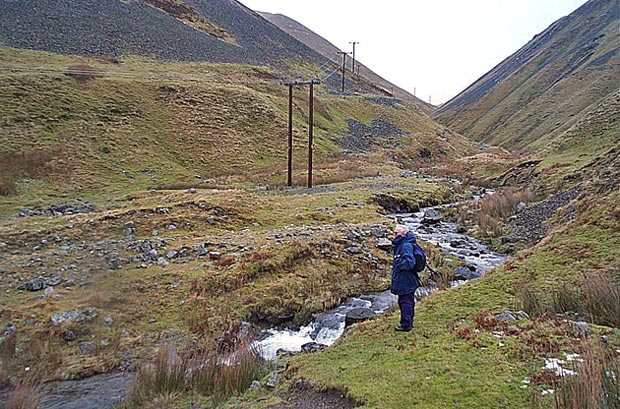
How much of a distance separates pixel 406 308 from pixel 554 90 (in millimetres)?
143527

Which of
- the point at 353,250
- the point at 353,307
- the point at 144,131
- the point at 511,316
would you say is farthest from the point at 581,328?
the point at 144,131

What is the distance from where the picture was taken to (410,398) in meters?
7.05

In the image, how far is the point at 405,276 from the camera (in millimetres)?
9789

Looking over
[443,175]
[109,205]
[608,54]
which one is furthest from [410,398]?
[608,54]

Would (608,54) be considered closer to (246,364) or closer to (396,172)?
(396,172)

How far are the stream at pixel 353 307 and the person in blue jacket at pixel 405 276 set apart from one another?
3193 millimetres

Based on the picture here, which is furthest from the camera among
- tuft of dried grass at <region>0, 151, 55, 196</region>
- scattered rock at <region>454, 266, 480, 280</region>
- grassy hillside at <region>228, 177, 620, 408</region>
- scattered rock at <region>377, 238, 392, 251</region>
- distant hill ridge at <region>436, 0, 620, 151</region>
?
distant hill ridge at <region>436, 0, 620, 151</region>

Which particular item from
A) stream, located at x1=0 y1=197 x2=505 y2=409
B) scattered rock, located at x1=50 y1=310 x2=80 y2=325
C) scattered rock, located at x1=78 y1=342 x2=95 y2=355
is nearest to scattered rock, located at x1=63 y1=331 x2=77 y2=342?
scattered rock, located at x1=78 y1=342 x2=95 y2=355

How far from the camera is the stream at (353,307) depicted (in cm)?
1291

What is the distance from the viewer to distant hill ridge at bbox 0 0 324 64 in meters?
63.4

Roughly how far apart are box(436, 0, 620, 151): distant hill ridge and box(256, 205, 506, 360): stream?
72.1 meters

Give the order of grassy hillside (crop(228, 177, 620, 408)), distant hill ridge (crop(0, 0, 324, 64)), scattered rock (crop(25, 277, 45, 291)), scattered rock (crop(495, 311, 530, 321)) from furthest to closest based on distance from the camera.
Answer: distant hill ridge (crop(0, 0, 324, 64)), scattered rock (crop(25, 277, 45, 291)), scattered rock (crop(495, 311, 530, 321)), grassy hillside (crop(228, 177, 620, 408))

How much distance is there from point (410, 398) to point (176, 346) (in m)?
7.42

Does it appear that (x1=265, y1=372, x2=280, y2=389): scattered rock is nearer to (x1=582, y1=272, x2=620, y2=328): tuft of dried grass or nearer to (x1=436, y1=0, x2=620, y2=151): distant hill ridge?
(x1=582, y1=272, x2=620, y2=328): tuft of dried grass
